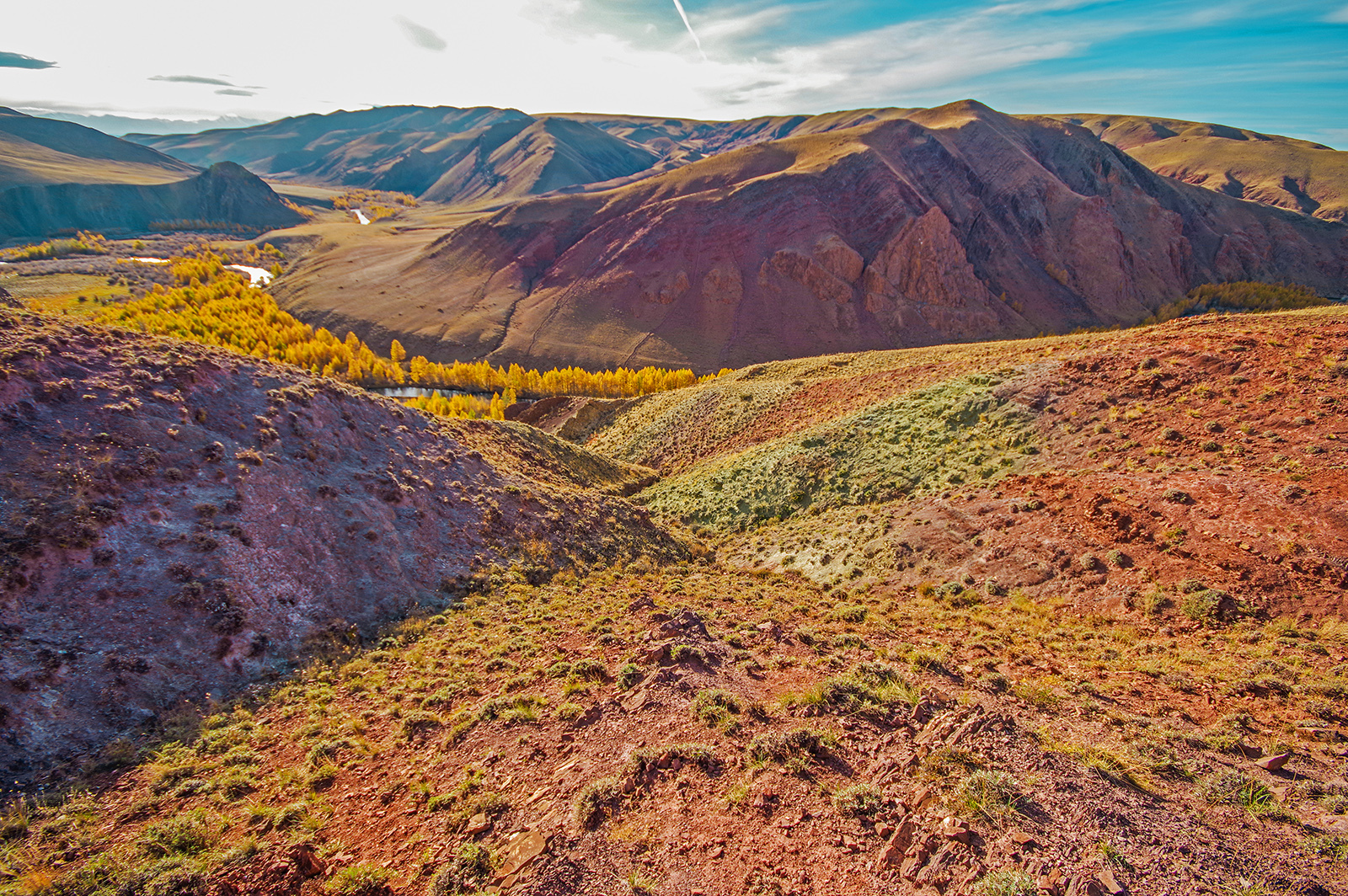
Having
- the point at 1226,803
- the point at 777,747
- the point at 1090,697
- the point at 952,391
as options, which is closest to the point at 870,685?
the point at 777,747

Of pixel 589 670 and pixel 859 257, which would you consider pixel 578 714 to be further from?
pixel 859 257

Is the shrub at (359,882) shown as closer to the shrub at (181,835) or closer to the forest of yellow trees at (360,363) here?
the shrub at (181,835)

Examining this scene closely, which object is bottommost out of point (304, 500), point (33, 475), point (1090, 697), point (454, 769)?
point (454, 769)

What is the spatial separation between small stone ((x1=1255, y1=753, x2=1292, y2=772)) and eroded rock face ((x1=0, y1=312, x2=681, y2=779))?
19.8 m

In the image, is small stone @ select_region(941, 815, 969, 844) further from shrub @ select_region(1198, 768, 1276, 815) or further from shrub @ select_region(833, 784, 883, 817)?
shrub @ select_region(1198, 768, 1276, 815)

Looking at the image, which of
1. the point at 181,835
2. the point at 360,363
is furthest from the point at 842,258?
the point at 181,835

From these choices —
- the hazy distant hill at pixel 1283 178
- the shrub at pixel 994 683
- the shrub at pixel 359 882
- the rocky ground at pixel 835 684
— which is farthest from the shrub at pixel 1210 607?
the hazy distant hill at pixel 1283 178

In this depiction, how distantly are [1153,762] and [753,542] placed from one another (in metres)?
18.7

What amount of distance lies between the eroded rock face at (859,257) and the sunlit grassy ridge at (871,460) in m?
63.1

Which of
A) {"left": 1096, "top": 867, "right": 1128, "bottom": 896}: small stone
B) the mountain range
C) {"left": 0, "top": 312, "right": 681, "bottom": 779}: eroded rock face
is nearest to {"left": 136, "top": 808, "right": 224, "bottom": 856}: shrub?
{"left": 0, "top": 312, "right": 681, "bottom": 779}: eroded rock face

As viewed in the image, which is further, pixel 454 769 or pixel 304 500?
pixel 304 500

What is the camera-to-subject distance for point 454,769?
34.7ft

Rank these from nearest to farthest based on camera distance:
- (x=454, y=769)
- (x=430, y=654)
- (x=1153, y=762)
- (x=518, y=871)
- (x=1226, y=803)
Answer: (x=518, y=871)
(x=1226, y=803)
(x=1153, y=762)
(x=454, y=769)
(x=430, y=654)

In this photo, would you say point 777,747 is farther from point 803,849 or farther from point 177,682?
point 177,682
